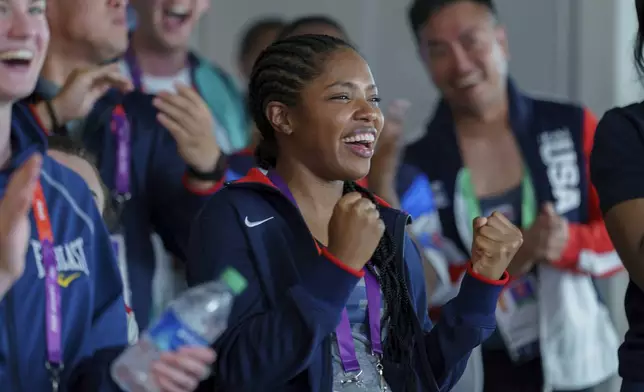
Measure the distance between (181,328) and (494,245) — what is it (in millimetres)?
559

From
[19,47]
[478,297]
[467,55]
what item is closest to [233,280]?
Result: [478,297]

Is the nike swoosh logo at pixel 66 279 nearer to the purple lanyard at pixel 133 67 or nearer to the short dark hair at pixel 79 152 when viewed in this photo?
the short dark hair at pixel 79 152

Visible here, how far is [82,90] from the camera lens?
2.28 m

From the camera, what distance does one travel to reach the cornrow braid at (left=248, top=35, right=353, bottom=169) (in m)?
1.74

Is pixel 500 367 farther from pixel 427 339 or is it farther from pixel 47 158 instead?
pixel 47 158

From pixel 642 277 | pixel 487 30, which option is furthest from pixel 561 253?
pixel 642 277

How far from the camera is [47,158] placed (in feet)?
5.56

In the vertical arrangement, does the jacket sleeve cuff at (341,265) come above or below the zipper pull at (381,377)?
above

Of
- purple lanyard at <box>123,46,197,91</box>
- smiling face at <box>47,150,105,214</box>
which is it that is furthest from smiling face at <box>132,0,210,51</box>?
smiling face at <box>47,150,105,214</box>

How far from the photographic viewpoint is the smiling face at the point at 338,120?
5.56ft

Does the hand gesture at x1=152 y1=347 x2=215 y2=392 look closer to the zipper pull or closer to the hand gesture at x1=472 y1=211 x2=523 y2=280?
the zipper pull

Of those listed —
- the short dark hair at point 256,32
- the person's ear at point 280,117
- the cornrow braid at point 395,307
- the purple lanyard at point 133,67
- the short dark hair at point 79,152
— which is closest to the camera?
the cornrow braid at point 395,307

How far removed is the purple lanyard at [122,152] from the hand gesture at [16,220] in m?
1.06

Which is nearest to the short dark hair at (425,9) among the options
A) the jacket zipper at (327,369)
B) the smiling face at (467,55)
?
the smiling face at (467,55)
